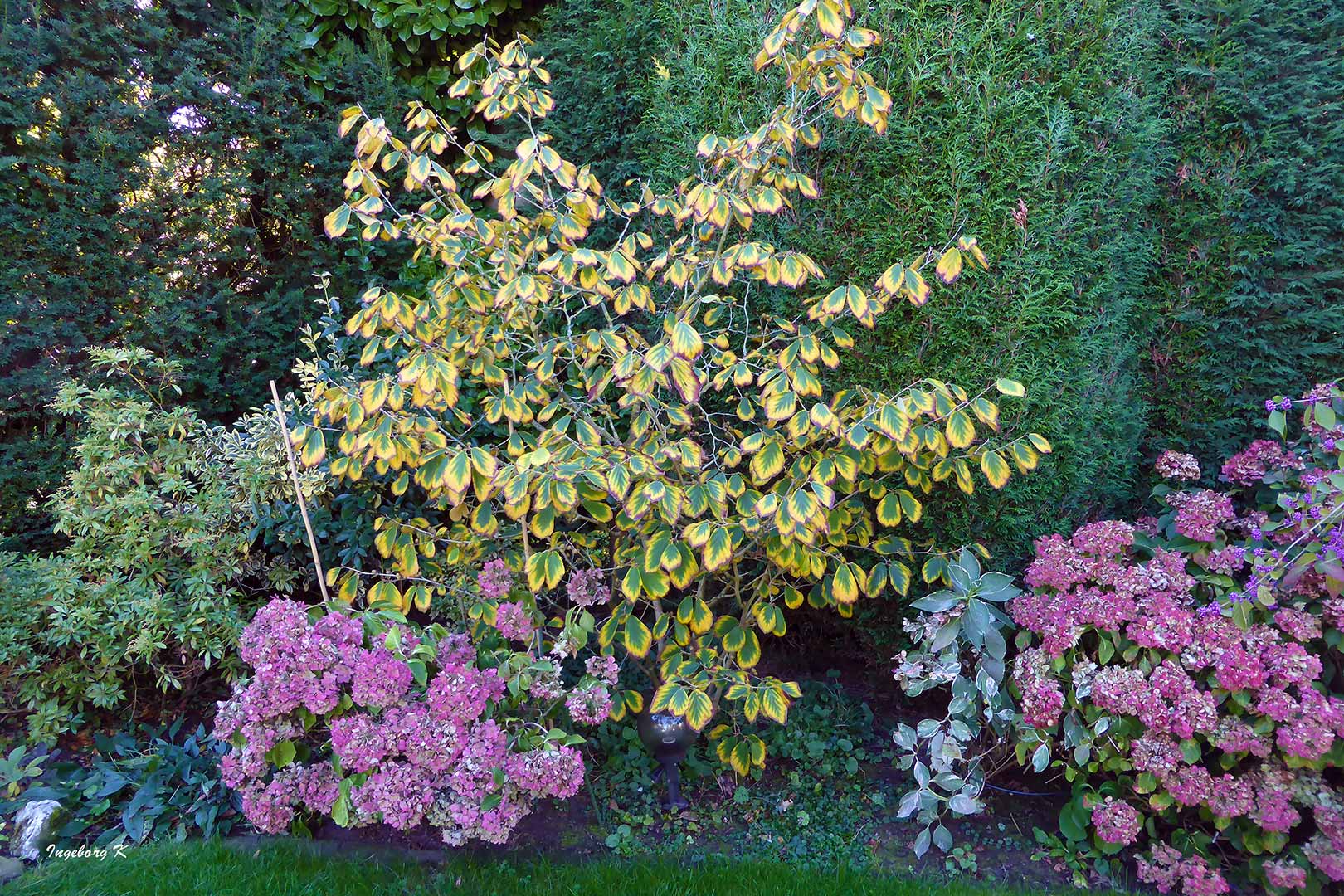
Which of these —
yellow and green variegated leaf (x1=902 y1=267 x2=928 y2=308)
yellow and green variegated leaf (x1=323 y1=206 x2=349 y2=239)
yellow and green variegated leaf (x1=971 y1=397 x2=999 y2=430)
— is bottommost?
yellow and green variegated leaf (x1=971 y1=397 x2=999 y2=430)

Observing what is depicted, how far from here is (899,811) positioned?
7.04 feet

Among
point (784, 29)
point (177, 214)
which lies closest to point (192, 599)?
point (177, 214)

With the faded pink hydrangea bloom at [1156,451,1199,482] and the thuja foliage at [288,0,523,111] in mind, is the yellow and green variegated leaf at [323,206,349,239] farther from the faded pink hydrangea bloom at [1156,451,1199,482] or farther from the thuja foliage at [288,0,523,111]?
the faded pink hydrangea bloom at [1156,451,1199,482]

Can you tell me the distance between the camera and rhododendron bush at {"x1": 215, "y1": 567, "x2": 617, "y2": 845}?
1.80m

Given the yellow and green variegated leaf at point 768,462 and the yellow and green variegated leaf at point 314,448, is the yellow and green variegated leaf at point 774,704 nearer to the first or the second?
the yellow and green variegated leaf at point 768,462

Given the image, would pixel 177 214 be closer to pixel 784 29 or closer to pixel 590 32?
pixel 590 32

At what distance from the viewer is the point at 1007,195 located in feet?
7.52

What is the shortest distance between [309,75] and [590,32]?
1.40 meters

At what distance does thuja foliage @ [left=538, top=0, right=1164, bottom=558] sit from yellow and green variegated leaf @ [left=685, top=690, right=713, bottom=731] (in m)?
1.07

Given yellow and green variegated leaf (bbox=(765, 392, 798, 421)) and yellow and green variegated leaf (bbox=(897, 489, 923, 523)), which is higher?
yellow and green variegated leaf (bbox=(765, 392, 798, 421))

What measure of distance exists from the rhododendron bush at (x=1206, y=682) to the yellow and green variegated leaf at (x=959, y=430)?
57 cm

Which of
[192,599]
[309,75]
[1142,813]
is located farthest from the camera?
[309,75]

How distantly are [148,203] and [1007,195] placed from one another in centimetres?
317

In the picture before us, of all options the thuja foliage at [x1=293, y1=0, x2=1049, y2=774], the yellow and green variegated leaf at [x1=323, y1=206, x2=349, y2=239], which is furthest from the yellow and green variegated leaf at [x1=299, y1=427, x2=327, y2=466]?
the yellow and green variegated leaf at [x1=323, y1=206, x2=349, y2=239]
